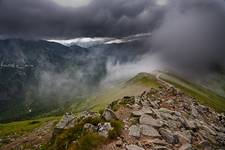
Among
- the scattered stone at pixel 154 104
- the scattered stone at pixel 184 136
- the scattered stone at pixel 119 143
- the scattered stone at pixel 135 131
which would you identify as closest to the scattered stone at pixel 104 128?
the scattered stone at pixel 119 143

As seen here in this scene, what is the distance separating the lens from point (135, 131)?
177 ft

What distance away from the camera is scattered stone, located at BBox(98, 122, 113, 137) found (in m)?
51.6

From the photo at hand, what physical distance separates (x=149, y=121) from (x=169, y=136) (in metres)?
4.62

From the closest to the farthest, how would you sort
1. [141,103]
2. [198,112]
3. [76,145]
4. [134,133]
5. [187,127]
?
1. [76,145]
2. [134,133]
3. [187,127]
4. [141,103]
5. [198,112]

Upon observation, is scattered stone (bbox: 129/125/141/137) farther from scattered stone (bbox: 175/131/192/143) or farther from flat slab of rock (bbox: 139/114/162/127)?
scattered stone (bbox: 175/131/192/143)

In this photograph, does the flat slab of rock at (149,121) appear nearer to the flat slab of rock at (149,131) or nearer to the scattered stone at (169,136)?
the flat slab of rock at (149,131)

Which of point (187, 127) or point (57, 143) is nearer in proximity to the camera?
point (57, 143)

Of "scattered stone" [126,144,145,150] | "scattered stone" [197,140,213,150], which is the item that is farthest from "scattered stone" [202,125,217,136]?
"scattered stone" [126,144,145,150]

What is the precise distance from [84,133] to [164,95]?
1291 inches

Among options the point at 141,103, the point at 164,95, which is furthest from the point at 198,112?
the point at 141,103

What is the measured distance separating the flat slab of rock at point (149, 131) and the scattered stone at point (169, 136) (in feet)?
3.08

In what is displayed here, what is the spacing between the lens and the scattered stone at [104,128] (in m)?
51.6

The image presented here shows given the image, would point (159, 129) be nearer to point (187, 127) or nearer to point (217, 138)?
point (187, 127)

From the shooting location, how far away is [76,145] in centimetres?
4953
